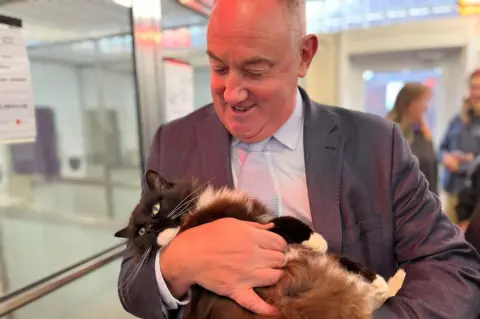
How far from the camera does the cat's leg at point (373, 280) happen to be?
3.11 feet

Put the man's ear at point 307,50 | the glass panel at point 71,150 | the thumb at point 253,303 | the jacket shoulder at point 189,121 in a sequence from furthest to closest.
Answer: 1. the glass panel at point 71,150
2. the jacket shoulder at point 189,121
3. the man's ear at point 307,50
4. the thumb at point 253,303

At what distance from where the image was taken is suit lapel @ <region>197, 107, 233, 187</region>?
43.8 inches

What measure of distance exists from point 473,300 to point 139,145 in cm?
153

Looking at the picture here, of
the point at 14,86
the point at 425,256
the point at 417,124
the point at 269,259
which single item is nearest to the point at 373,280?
the point at 425,256

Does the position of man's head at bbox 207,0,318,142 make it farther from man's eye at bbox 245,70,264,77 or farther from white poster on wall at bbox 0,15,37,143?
white poster on wall at bbox 0,15,37,143

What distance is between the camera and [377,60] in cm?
401

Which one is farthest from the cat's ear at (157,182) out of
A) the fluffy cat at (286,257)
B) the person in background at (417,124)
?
the person in background at (417,124)

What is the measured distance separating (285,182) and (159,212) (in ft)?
1.23

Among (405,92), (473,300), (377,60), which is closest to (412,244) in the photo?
(473,300)

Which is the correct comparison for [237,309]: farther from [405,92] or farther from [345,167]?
[405,92]

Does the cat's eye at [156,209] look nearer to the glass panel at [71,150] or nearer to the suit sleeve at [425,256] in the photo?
the suit sleeve at [425,256]

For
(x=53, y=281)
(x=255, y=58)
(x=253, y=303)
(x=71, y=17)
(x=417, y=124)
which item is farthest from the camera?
(x=417, y=124)

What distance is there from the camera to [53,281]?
1408 millimetres

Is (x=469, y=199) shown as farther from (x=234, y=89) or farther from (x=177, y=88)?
(x=234, y=89)
